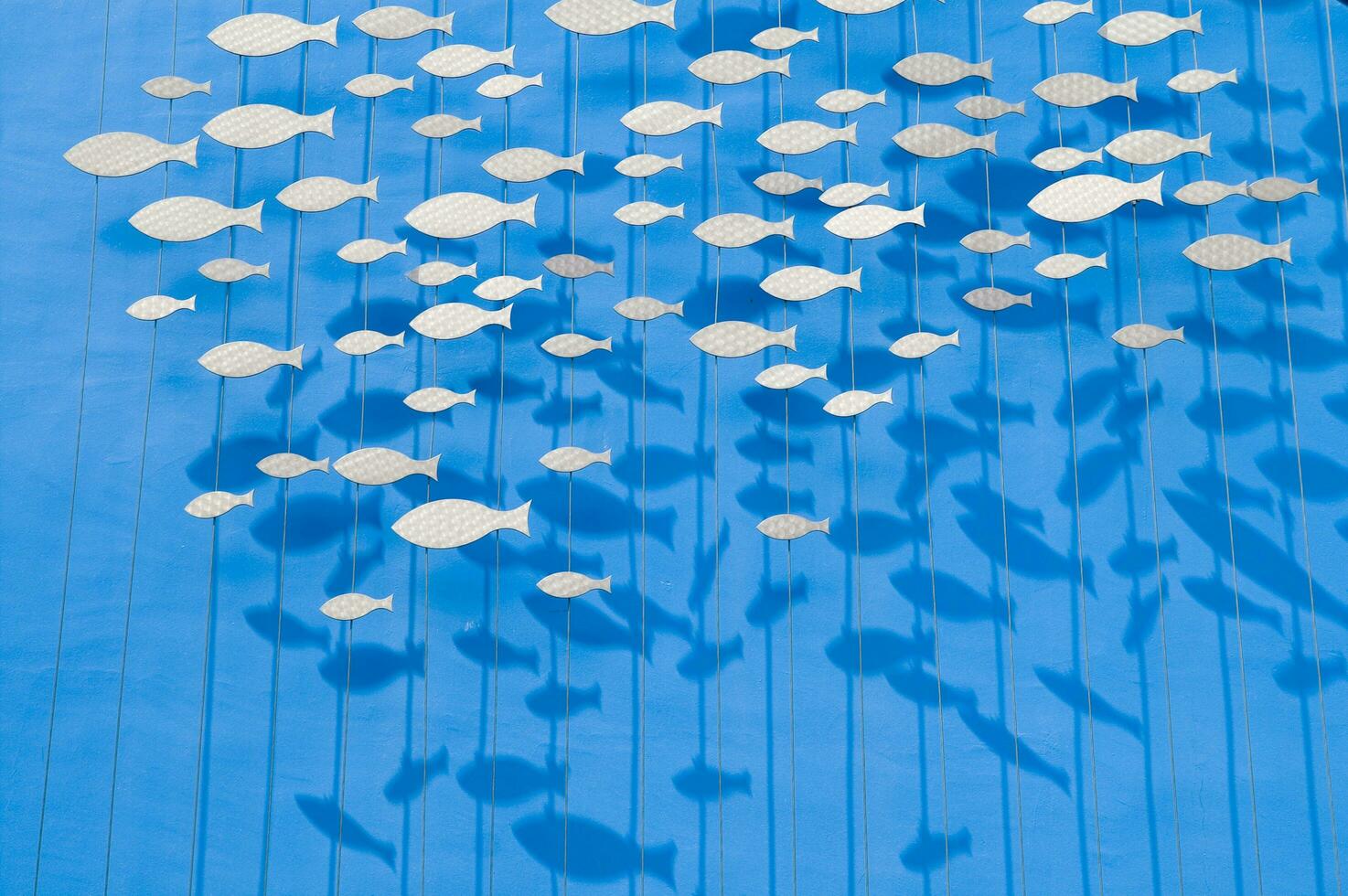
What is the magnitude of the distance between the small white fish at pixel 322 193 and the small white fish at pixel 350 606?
3.38 feet

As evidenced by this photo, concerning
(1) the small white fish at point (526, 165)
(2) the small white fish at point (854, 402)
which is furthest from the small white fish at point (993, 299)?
(1) the small white fish at point (526, 165)

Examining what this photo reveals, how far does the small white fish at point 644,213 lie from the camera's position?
12.5ft

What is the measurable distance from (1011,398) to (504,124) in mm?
1545

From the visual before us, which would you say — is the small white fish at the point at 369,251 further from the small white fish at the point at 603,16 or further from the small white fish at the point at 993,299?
the small white fish at the point at 993,299

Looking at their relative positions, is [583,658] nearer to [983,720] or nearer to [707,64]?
[983,720]

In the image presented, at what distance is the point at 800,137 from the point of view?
3.82 meters

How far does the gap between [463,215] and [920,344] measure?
123 cm

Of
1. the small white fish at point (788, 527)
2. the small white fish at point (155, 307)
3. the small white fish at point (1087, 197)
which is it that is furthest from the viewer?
the small white fish at point (155, 307)

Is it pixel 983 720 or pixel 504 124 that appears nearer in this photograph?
pixel 983 720

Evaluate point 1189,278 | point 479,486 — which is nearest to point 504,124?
point 479,486

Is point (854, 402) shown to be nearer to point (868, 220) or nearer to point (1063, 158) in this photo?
point (868, 220)

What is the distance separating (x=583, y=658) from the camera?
3.71 m

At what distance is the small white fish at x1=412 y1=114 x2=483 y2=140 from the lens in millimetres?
3881

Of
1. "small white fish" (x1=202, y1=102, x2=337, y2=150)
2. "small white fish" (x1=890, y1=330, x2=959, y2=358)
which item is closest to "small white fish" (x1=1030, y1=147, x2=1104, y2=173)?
"small white fish" (x1=890, y1=330, x2=959, y2=358)
